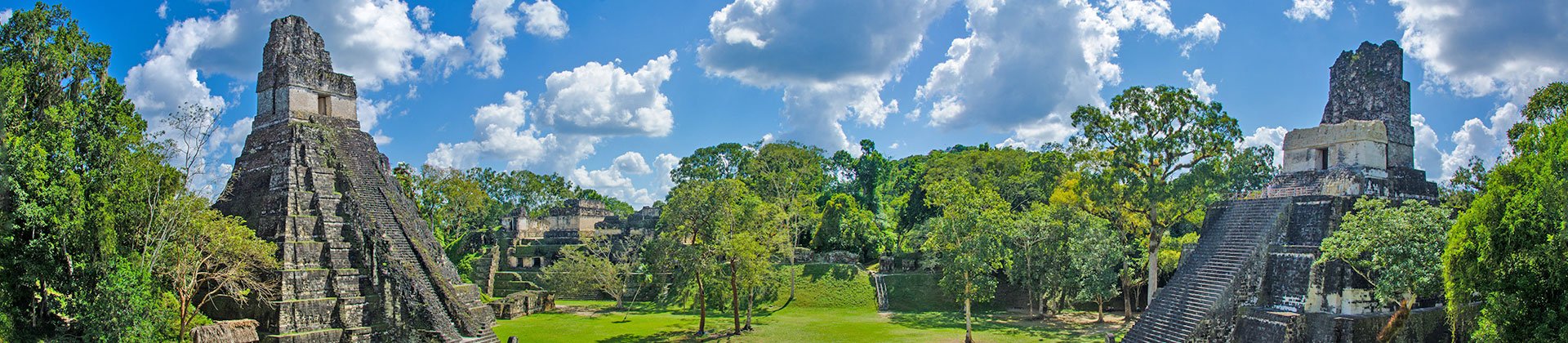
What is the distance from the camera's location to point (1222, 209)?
716 inches

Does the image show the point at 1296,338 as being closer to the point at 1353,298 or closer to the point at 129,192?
the point at 1353,298

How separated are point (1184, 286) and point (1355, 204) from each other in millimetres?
3397

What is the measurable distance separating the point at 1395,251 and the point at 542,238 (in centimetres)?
3493

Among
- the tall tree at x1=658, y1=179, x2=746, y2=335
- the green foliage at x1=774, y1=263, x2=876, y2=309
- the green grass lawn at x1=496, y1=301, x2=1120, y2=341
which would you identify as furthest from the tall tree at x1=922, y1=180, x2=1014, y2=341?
the green foliage at x1=774, y1=263, x2=876, y2=309

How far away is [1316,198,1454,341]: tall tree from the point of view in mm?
12656

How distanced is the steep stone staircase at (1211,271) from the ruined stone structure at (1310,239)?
0.08ft

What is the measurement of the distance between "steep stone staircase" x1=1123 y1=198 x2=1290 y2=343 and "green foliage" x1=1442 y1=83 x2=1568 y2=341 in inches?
204

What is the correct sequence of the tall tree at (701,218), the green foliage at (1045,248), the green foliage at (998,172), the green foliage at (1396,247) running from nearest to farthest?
the green foliage at (1396,247) → the tall tree at (701,218) → the green foliage at (1045,248) → the green foliage at (998,172)

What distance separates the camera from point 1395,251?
12.9 metres

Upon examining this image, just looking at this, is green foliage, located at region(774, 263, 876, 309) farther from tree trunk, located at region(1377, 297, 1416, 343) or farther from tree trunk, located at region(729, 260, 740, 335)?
tree trunk, located at region(1377, 297, 1416, 343)

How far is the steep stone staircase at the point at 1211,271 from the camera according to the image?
1563 cm

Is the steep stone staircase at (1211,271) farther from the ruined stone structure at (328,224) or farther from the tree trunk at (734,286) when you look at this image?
the ruined stone structure at (328,224)

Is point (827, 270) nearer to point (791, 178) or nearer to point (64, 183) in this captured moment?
point (791, 178)

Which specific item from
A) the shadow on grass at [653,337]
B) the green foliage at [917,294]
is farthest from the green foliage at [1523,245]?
the green foliage at [917,294]
